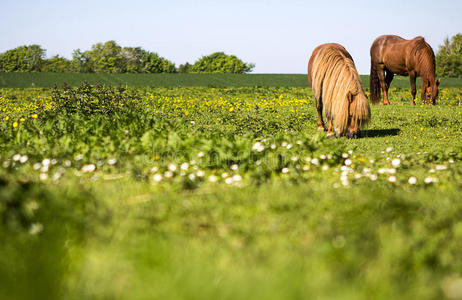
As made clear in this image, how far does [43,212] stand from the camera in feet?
10.8

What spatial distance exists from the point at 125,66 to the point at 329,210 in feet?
369

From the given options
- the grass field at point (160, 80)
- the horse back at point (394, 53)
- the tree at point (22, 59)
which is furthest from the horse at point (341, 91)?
the tree at point (22, 59)

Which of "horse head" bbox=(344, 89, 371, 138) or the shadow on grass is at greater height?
"horse head" bbox=(344, 89, 371, 138)

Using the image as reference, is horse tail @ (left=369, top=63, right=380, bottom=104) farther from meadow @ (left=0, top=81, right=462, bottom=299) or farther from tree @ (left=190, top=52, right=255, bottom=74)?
tree @ (left=190, top=52, right=255, bottom=74)

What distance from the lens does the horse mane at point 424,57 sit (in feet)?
52.1

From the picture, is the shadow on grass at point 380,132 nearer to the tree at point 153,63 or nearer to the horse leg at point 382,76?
the horse leg at point 382,76

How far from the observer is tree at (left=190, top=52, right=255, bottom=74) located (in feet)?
384

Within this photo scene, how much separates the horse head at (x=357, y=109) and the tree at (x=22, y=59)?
11742 cm

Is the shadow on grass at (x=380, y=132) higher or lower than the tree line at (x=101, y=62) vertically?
lower

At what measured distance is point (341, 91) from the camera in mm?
8305

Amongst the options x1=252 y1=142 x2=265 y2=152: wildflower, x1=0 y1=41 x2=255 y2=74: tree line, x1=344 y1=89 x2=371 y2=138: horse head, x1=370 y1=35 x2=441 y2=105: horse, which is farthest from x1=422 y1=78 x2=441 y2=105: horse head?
x1=0 y1=41 x2=255 y2=74: tree line

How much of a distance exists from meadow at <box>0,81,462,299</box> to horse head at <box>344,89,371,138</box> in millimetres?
2781

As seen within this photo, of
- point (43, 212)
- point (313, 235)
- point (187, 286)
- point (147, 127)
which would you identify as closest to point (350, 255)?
point (313, 235)

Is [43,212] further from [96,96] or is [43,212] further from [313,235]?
[96,96]
